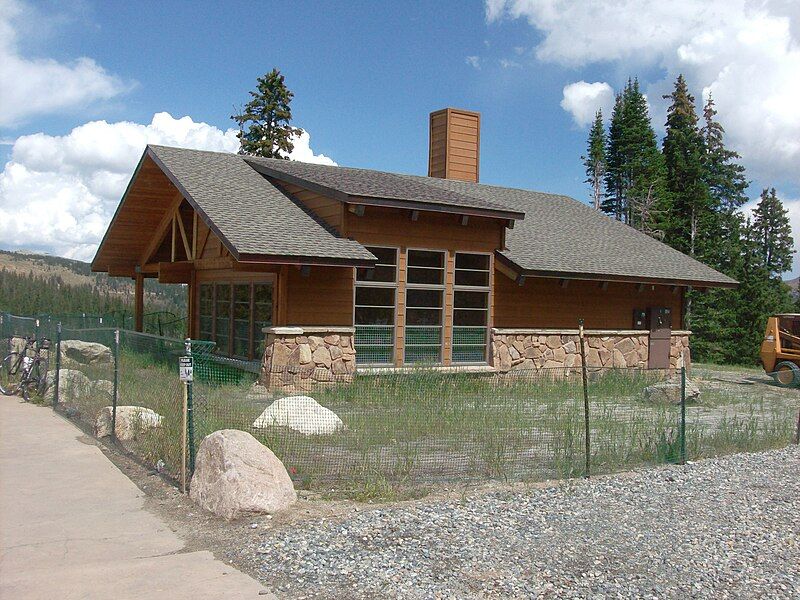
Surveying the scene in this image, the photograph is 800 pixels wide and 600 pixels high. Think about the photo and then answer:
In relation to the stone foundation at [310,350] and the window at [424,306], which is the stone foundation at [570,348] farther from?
the stone foundation at [310,350]

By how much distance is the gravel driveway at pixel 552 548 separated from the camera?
5422mm

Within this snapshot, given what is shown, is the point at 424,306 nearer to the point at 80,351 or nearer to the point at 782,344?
the point at 80,351

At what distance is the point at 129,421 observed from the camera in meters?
10.1

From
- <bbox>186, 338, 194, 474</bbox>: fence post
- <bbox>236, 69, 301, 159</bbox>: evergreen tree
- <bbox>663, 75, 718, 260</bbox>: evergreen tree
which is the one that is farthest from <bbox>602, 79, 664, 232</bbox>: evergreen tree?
<bbox>186, 338, 194, 474</bbox>: fence post

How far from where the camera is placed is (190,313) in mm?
20016

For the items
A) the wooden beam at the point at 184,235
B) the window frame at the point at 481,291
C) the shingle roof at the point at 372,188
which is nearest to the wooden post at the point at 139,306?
the wooden beam at the point at 184,235

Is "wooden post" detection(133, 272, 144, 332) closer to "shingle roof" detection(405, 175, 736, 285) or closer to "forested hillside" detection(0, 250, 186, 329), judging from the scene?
"forested hillside" detection(0, 250, 186, 329)

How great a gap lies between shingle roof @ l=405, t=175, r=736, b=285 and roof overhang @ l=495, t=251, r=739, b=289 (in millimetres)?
30

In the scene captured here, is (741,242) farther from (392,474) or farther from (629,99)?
(392,474)

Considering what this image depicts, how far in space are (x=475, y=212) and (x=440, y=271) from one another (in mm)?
1439

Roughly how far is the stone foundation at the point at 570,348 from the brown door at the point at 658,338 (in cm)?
17

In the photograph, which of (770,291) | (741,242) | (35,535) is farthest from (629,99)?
(35,535)

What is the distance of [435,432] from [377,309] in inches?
287

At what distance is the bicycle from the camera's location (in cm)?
1418
